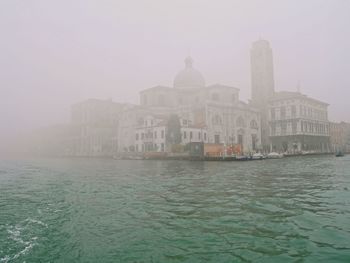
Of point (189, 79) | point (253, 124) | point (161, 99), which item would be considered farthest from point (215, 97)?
point (161, 99)

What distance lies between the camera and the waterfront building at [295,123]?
67.1 meters

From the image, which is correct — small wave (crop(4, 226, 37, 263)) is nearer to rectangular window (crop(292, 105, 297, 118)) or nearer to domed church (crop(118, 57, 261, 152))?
domed church (crop(118, 57, 261, 152))

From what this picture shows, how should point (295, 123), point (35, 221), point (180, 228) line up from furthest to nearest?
point (295, 123) → point (35, 221) → point (180, 228)

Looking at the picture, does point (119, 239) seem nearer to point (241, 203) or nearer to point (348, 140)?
point (241, 203)

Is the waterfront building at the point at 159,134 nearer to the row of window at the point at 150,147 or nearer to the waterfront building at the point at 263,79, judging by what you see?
the row of window at the point at 150,147

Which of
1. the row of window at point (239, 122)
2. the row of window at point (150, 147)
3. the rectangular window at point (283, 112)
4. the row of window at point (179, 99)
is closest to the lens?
the row of window at point (150, 147)

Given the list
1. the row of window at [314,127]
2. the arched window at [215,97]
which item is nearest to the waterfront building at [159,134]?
the arched window at [215,97]

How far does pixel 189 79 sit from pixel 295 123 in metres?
26.6

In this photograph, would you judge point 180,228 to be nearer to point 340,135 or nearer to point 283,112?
point 283,112

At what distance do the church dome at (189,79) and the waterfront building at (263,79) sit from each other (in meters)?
13.7

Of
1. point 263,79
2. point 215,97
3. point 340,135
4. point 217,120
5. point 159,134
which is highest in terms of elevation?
point 263,79

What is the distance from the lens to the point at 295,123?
6719 cm

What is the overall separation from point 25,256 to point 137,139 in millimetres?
55017

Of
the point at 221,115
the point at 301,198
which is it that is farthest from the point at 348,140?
the point at 301,198
